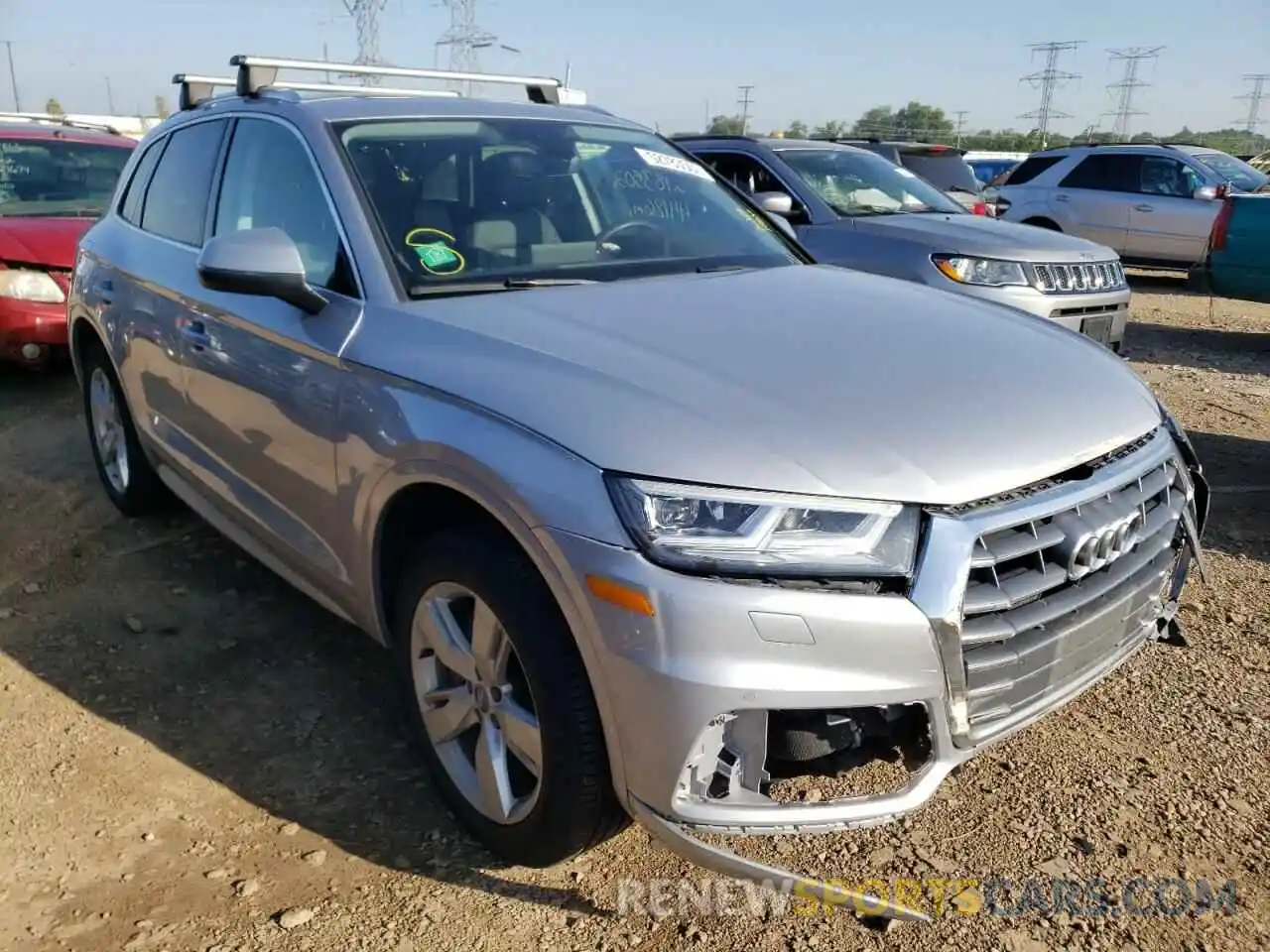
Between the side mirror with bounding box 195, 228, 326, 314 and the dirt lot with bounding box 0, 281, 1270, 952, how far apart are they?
4.18 feet

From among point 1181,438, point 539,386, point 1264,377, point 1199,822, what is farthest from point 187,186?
point 1264,377

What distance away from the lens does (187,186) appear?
397 centimetres

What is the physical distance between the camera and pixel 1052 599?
2.20 m

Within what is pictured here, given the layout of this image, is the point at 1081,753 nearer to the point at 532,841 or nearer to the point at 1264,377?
the point at 532,841

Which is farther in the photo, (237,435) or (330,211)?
(237,435)

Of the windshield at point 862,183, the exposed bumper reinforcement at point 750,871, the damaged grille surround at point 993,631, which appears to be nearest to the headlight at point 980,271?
the windshield at point 862,183

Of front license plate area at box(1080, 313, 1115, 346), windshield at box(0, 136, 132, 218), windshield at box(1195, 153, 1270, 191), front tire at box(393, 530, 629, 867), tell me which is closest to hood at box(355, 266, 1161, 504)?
front tire at box(393, 530, 629, 867)

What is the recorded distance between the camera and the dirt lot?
2391mm

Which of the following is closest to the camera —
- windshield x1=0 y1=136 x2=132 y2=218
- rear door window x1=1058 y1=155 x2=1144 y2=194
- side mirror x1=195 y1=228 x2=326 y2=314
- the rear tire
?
side mirror x1=195 y1=228 x2=326 y2=314

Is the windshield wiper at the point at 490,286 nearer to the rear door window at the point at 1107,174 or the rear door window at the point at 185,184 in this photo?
the rear door window at the point at 185,184

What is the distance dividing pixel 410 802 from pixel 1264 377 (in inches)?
292

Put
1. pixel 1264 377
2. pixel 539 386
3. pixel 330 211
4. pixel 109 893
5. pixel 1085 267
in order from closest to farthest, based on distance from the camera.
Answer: pixel 539 386 → pixel 109 893 → pixel 330 211 → pixel 1085 267 → pixel 1264 377

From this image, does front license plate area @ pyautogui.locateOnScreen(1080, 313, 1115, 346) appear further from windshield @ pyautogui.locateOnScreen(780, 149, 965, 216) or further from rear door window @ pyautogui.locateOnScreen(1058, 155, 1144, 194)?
rear door window @ pyautogui.locateOnScreen(1058, 155, 1144, 194)

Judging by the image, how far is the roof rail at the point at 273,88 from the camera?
3643 millimetres
